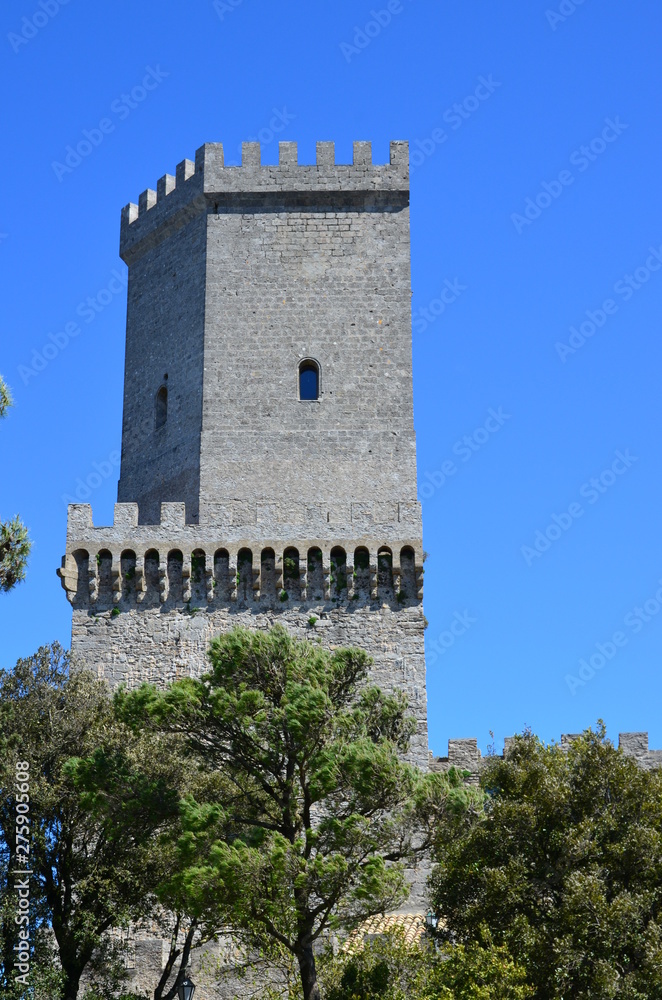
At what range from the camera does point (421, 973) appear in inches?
948

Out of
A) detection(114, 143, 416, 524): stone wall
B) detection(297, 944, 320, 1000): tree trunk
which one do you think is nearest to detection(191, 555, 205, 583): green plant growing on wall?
detection(114, 143, 416, 524): stone wall

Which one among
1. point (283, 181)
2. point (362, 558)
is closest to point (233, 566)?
point (362, 558)

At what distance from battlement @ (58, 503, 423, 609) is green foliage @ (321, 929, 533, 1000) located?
32.2ft

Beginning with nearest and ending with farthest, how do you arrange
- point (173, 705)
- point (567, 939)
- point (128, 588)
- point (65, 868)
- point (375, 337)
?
point (567, 939), point (173, 705), point (65, 868), point (128, 588), point (375, 337)

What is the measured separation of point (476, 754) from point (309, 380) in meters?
9.23

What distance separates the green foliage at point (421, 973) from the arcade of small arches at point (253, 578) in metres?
9.75

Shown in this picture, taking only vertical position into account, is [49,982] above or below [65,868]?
below

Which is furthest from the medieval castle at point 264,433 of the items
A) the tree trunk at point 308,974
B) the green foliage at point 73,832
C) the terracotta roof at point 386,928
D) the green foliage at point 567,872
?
the tree trunk at point 308,974

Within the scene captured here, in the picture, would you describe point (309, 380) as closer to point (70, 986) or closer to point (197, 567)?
point (197, 567)

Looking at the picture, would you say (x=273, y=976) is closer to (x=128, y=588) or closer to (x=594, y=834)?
(x=594, y=834)

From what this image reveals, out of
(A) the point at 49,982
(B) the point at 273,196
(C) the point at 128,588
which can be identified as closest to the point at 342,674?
(A) the point at 49,982

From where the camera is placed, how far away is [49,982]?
25547 mm

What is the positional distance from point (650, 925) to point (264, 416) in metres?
16.3

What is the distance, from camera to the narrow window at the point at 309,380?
3634 cm
